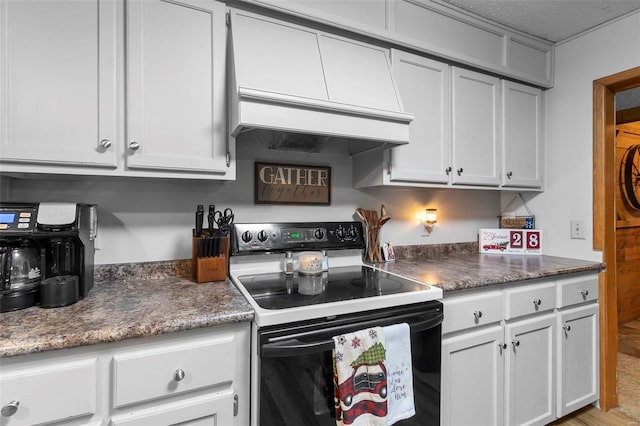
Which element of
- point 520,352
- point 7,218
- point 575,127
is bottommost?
point 520,352

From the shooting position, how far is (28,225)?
3.37ft

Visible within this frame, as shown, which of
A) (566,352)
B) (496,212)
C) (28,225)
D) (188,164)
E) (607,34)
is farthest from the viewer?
(496,212)

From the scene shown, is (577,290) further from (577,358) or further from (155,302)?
(155,302)

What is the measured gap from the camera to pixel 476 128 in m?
1.99

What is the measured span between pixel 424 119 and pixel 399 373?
1.32 metres

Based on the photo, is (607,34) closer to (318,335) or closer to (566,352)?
(566,352)

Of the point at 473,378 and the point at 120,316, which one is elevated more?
the point at 120,316

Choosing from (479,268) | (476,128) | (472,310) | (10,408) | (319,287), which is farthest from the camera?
(476,128)

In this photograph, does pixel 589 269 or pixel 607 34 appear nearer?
pixel 589 269

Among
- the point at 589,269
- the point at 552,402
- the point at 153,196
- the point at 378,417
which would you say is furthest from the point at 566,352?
the point at 153,196

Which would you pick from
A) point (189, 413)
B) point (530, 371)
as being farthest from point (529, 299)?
point (189, 413)

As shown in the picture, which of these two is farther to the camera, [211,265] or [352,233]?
[352,233]

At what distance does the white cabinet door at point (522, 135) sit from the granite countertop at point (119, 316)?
1.95 metres

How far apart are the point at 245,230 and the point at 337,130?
2.13ft
